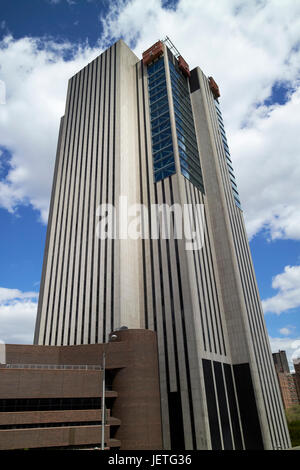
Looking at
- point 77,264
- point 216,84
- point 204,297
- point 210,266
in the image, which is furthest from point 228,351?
point 216,84

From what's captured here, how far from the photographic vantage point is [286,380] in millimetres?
181750

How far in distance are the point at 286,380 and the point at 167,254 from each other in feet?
526

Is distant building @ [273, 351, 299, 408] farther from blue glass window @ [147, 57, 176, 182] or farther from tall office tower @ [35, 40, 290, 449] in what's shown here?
blue glass window @ [147, 57, 176, 182]

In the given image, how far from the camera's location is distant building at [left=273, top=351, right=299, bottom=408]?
173 meters

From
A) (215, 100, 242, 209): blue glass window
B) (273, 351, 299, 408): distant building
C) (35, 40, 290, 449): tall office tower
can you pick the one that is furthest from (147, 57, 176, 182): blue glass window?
(273, 351, 299, 408): distant building

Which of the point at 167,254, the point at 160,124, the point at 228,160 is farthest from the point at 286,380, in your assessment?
the point at 160,124

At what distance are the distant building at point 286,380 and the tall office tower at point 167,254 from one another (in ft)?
403

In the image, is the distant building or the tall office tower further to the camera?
the distant building

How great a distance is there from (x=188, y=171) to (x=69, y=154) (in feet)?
114

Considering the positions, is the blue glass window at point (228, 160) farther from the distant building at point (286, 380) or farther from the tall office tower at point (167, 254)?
the distant building at point (286, 380)

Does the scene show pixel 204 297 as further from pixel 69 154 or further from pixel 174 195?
pixel 69 154

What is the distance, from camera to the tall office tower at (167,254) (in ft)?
173

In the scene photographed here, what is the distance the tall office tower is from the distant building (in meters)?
123

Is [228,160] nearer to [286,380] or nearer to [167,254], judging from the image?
[167,254]
